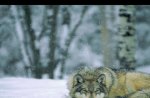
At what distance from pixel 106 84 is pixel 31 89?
3.15ft

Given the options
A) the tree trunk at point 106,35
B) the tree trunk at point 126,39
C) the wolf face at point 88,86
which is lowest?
the wolf face at point 88,86

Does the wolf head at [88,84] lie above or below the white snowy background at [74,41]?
below

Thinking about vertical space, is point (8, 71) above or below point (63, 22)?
below

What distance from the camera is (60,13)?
50.9ft

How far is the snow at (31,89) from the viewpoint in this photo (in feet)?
14.2

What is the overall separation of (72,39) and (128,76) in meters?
11.0

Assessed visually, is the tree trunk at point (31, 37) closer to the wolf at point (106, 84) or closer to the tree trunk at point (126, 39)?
the tree trunk at point (126, 39)

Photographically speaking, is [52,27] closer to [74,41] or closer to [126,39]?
[74,41]

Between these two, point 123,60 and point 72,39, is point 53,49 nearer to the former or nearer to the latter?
point 72,39

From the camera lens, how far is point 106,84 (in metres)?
4.03

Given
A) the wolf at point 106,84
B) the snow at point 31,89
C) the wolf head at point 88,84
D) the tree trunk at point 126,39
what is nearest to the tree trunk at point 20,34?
the tree trunk at point 126,39

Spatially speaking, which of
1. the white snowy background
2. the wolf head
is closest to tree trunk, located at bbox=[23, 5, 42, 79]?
the white snowy background

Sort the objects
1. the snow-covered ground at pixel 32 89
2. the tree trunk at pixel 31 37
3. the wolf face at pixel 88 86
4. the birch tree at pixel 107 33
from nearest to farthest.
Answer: the wolf face at pixel 88 86 < the snow-covered ground at pixel 32 89 < the birch tree at pixel 107 33 < the tree trunk at pixel 31 37
